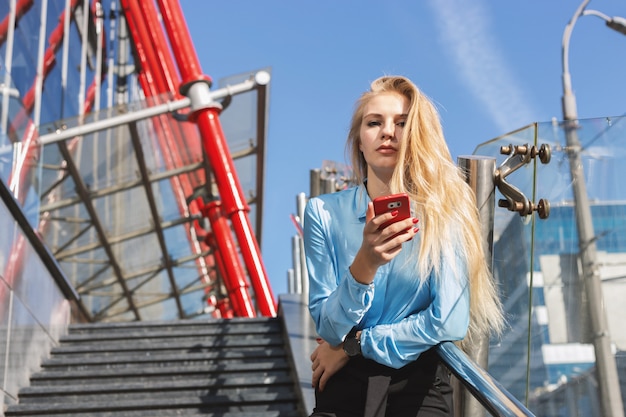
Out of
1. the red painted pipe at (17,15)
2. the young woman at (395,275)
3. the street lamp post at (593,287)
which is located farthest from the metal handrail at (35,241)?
the young woman at (395,275)

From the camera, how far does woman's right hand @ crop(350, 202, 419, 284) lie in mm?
2424

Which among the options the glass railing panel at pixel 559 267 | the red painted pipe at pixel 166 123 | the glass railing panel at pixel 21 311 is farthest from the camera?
the red painted pipe at pixel 166 123

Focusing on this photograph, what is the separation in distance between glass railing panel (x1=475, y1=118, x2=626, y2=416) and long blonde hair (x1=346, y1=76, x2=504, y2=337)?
0.74m

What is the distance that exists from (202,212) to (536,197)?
54.5 ft

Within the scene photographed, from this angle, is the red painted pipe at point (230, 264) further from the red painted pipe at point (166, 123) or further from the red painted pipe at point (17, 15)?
the red painted pipe at point (17, 15)

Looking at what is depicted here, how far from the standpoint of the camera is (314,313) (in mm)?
2814

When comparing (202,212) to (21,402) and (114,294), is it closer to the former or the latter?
(114,294)

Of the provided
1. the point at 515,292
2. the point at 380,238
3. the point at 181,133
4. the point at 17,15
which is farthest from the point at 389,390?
the point at 181,133

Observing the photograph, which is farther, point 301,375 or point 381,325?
point 301,375

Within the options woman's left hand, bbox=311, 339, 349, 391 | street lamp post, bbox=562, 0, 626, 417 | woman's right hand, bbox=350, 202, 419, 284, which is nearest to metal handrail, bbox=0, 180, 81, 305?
street lamp post, bbox=562, 0, 626, 417


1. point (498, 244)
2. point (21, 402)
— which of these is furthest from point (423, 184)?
point (21, 402)

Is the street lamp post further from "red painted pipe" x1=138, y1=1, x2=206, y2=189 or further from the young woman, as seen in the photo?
"red painted pipe" x1=138, y1=1, x2=206, y2=189

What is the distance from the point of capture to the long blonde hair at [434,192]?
275 cm

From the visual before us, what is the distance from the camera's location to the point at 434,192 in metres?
2.80
